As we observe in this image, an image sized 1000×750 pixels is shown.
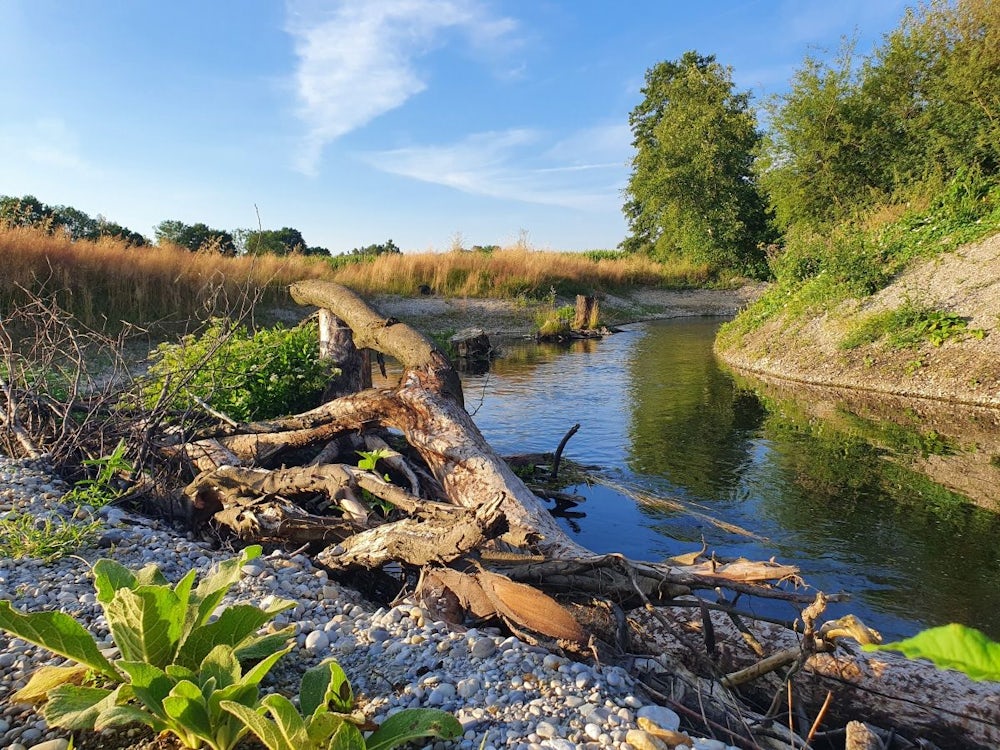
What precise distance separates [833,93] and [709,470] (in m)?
22.6

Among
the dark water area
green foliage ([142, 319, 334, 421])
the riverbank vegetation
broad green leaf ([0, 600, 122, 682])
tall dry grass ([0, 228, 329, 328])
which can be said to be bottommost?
the dark water area

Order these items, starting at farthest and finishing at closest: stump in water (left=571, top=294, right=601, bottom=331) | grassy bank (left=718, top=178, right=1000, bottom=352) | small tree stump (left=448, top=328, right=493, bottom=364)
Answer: stump in water (left=571, top=294, right=601, bottom=331), small tree stump (left=448, top=328, right=493, bottom=364), grassy bank (left=718, top=178, right=1000, bottom=352)

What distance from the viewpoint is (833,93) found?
23984mm

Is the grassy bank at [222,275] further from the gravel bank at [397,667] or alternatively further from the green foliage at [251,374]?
the gravel bank at [397,667]

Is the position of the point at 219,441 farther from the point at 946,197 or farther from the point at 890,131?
the point at 890,131

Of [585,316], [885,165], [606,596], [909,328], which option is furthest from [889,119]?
[606,596]

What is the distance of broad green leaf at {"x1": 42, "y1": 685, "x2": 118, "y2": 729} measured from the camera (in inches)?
75.5

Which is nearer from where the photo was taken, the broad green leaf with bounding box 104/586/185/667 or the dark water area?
the broad green leaf with bounding box 104/586/185/667

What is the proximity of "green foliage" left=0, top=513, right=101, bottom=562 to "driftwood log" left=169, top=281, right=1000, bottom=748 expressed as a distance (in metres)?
0.86

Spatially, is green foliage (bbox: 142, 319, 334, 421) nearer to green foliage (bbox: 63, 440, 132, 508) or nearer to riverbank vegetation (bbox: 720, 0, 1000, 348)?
green foliage (bbox: 63, 440, 132, 508)

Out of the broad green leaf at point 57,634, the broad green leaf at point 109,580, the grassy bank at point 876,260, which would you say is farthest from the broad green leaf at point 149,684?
the grassy bank at point 876,260

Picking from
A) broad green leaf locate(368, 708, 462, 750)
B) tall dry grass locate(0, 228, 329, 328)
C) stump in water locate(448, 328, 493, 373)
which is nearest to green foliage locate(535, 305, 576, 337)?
stump in water locate(448, 328, 493, 373)

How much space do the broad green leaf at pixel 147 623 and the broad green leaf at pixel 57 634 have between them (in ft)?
0.27

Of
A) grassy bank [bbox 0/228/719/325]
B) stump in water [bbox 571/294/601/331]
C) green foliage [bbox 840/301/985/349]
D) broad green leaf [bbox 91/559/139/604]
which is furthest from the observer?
stump in water [bbox 571/294/601/331]
